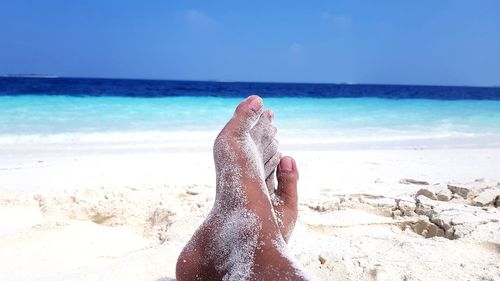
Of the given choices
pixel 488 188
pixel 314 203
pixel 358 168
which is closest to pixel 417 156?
pixel 358 168

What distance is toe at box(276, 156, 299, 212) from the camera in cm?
186

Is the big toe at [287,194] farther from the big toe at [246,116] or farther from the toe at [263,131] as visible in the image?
the big toe at [246,116]

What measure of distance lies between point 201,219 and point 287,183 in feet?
1.62

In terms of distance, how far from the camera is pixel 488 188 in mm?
2723

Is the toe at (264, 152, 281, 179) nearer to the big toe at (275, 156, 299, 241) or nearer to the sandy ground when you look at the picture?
the big toe at (275, 156, 299, 241)

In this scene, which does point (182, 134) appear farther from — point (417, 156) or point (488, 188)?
point (488, 188)

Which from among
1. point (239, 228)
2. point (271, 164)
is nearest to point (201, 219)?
point (271, 164)

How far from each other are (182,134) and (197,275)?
5.31 metres

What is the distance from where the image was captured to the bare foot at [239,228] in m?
1.23

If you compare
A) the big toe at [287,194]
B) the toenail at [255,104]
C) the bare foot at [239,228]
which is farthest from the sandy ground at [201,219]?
the toenail at [255,104]

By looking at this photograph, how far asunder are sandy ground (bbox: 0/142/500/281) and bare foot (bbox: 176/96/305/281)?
Answer: 0.30 meters

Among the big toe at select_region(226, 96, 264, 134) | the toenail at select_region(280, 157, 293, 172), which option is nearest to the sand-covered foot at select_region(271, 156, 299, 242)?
the toenail at select_region(280, 157, 293, 172)

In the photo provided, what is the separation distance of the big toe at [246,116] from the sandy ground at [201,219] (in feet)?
1.70

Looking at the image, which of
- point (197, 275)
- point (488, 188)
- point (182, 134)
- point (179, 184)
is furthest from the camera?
point (182, 134)
